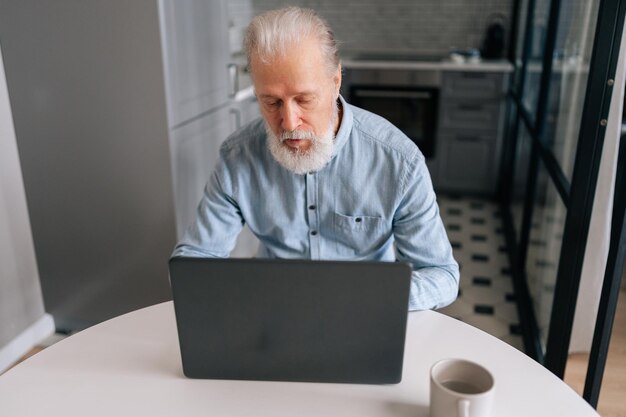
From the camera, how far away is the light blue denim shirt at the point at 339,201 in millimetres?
1405

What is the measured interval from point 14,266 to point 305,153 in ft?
5.30

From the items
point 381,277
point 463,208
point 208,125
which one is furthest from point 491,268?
point 381,277

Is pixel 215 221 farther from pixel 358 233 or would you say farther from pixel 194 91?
pixel 194 91

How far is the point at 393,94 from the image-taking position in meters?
4.14

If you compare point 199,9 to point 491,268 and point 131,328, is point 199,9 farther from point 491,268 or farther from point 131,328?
point 491,268

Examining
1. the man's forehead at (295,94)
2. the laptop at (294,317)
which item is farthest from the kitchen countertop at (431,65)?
Answer: the laptop at (294,317)

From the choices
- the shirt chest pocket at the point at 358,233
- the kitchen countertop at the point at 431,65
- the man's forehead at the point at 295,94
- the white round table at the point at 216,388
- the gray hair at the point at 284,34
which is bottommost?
the white round table at the point at 216,388

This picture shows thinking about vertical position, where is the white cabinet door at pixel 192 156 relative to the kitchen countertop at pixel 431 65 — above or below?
below

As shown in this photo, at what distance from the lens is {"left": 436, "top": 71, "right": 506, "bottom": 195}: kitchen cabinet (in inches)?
157

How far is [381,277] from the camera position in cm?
85

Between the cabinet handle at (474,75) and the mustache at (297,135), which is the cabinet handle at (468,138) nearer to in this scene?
the cabinet handle at (474,75)

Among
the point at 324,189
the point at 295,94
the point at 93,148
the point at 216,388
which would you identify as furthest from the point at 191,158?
the point at 216,388

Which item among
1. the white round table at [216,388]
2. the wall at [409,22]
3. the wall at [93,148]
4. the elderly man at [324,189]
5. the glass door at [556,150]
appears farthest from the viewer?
the wall at [409,22]

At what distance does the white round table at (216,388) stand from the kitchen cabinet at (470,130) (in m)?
3.14
